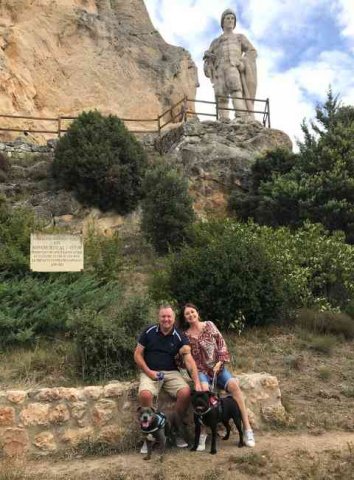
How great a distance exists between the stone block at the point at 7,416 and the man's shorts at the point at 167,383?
1190 mm

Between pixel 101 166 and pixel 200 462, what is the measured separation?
9.84m

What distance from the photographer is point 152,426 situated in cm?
430

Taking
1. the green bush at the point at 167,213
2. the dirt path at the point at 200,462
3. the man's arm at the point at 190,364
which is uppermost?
the green bush at the point at 167,213

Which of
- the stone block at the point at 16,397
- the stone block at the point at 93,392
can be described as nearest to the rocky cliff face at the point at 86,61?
the stone block at the point at 16,397

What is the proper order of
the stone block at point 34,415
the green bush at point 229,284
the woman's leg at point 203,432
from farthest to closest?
the green bush at point 229,284
the stone block at point 34,415
the woman's leg at point 203,432

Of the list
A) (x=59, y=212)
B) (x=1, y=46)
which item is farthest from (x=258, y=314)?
(x=1, y=46)

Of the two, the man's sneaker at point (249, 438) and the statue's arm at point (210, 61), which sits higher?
the statue's arm at point (210, 61)

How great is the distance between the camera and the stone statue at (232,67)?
17766 millimetres

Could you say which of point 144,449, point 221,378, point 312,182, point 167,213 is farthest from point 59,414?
point 312,182

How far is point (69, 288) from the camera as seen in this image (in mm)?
7207

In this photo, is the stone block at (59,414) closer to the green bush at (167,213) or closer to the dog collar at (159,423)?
the dog collar at (159,423)

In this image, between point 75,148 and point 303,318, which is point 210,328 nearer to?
point 303,318

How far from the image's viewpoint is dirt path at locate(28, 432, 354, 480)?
160 inches

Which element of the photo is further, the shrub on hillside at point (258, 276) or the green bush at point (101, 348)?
the shrub on hillside at point (258, 276)
